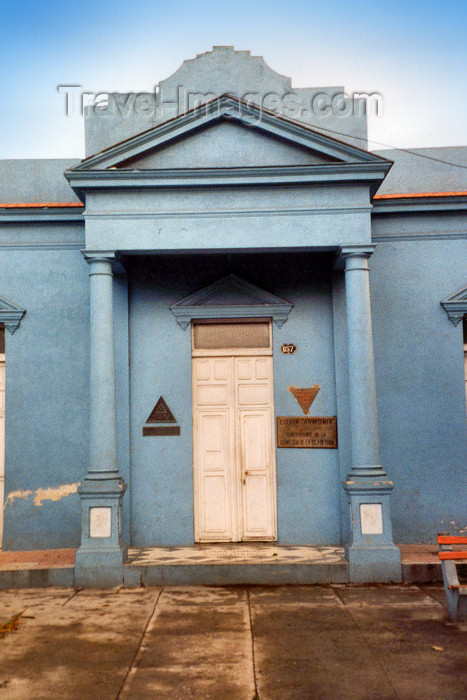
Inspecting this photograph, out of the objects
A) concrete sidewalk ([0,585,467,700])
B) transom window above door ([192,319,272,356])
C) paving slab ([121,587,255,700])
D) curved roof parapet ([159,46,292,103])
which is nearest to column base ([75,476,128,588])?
concrete sidewalk ([0,585,467,700])

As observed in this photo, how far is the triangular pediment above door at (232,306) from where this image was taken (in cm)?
895

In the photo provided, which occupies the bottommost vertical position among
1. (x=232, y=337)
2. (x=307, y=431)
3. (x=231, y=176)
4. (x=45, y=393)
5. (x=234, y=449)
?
(x=234, y=449)

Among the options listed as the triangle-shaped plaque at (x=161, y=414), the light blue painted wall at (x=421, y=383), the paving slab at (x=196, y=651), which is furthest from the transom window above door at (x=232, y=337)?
the paving slab at (x=196, y=651)

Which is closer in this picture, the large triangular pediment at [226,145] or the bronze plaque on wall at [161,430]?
the large triangular pediment at [226,145]

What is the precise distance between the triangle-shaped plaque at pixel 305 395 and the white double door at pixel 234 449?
355mm

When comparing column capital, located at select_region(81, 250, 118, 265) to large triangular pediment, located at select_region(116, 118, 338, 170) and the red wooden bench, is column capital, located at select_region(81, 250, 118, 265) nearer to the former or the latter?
large triangular pediment, located at select_region(116, 118, 338, 170)

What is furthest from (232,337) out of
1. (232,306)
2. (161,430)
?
(161,430)

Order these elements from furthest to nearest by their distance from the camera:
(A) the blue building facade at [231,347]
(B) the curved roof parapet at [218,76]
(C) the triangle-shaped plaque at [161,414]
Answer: (B) the curved roof parapet at [218,76] < (C) the triangle-shaped plaque at [161,414] < (A) the blue building facade at [231,347]

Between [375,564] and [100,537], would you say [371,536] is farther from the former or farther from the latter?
[100,537]

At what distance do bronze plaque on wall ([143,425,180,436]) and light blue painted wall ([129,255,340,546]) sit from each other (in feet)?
0.23

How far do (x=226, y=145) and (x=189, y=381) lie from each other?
306 centimetres

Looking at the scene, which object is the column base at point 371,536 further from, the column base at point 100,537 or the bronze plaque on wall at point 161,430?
the column base at point 100,537

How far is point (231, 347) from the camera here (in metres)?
9.06

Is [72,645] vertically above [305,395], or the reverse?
[305,395]
